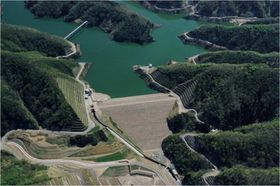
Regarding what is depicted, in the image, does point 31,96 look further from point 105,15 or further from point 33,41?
point 105,15

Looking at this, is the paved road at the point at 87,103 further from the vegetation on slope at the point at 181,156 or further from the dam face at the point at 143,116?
the vegetation on slope at the point at 181,156

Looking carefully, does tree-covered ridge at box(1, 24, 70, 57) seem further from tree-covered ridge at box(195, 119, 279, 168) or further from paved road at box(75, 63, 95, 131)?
tree-covered ridge at box(195, 119, 279, 168)

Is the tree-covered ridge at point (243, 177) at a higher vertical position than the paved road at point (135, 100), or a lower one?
lower

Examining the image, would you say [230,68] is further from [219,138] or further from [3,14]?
[3,14]

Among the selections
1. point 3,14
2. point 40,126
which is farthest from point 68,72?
point 3,14

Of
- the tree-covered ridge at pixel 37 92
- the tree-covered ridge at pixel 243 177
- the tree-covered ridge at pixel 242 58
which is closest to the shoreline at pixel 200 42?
the tree-covered ridge at pixel 242 58

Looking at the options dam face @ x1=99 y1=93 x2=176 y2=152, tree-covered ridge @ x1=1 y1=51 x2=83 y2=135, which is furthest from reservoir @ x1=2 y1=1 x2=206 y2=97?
tree-covered ridge @ x1=1 y1=51 x2=83 y2=135
